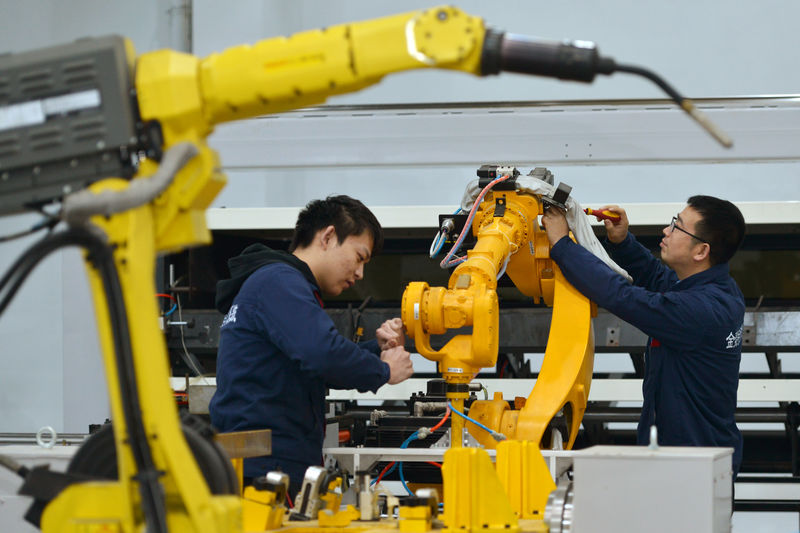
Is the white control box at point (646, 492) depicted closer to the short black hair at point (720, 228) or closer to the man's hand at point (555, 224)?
the man's hand at point (555, 224)

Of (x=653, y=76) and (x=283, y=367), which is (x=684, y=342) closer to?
(x=283, y=367)

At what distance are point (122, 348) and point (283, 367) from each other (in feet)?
3.73

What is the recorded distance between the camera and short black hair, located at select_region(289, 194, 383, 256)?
106 inches

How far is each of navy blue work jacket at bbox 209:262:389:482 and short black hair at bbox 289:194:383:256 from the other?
0.22 m

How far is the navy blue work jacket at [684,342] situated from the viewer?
2.96m

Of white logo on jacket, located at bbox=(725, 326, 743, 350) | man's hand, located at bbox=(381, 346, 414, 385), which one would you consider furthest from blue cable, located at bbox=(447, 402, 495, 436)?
white logo on jacket, located at bbox=(725, 326, 743, 350)

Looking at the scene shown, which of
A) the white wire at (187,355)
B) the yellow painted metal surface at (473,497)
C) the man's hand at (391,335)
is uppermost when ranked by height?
the man's hand at (391,335)

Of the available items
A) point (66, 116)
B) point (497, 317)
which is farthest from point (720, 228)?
point (66, 116)

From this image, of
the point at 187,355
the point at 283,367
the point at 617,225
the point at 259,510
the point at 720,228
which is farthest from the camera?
the point at 187,355

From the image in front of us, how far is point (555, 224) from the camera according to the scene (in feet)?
9.97

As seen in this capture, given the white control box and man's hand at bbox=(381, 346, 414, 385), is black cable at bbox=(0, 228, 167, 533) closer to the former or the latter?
the white control box

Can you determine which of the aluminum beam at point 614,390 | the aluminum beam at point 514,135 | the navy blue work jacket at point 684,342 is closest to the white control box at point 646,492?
the navy blue work jacket at point 684,342

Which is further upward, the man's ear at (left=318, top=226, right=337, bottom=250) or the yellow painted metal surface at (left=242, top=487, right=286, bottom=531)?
the man's ear at (left=318, top=226, right=337, bottom=250)

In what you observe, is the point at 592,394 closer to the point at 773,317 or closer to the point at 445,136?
the point at 773,317
